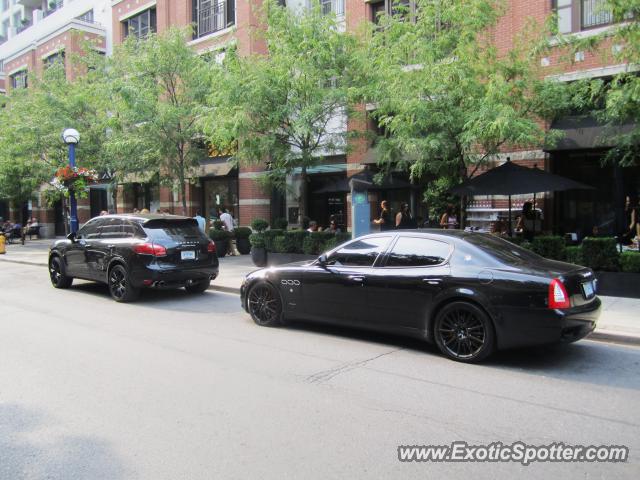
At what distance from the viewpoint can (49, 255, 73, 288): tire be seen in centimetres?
1177

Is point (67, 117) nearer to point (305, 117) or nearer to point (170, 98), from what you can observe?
point (170, 98)

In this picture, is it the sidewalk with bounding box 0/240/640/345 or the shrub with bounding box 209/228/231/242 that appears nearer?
the sidewalk with bounding box 0/240/640/345

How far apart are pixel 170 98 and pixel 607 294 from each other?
13.8 m

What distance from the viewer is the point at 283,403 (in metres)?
4.62

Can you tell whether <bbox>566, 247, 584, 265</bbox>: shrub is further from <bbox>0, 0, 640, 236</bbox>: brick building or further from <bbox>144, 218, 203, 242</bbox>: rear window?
<bbox>144, 218, 203, 242</bbox>: rear window

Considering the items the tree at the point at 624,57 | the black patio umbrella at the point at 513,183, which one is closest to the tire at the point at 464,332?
the tree at the point at 624,57

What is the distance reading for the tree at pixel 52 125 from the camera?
1972 centimetres

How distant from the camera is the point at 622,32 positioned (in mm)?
8320

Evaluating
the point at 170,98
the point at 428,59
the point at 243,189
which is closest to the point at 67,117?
the point at 170,98

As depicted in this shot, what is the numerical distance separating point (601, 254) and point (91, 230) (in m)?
10.4

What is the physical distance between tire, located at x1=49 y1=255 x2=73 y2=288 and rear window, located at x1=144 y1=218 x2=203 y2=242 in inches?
121

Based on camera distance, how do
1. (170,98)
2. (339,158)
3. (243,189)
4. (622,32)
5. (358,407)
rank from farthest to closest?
(243,189) < (339,158) < (170,98) < (622,32) < (358,407)

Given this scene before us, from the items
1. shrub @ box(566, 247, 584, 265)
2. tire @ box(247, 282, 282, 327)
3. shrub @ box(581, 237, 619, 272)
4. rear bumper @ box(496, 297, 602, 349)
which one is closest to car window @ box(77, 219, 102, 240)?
tire @ box(247, 282, 282, 327)

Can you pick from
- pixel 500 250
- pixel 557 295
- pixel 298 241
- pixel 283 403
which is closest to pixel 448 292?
pixel 500 250
